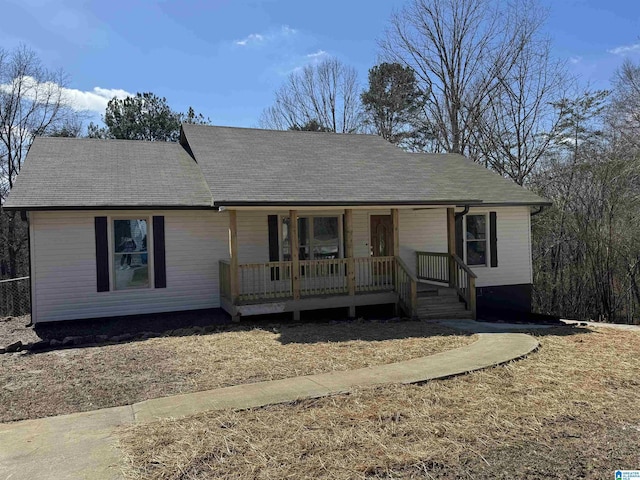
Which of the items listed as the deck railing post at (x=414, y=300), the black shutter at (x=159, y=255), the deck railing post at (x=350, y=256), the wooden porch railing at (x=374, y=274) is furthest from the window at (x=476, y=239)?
the black shutter at (x=159, y=255)

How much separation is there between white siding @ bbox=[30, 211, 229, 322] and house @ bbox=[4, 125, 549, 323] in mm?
25

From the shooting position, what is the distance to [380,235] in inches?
530

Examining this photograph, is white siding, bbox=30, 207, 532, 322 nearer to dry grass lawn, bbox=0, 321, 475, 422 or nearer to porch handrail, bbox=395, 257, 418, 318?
porch handrail, bbox=395, 257, 418, 318

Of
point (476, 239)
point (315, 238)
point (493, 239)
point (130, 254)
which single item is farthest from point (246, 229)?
point (493, 239)

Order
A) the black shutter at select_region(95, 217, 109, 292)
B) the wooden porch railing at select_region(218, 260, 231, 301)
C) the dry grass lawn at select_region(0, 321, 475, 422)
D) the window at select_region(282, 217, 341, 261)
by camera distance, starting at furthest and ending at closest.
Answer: the window at select_region(282, 217, 341, 261) < the wooden porch railing at select_region(218, 260, 231, 301) < the black shutter at select_region(95, 217, 109, 292) < the dry grass lawn at select_region(0, 321, 475, 422)

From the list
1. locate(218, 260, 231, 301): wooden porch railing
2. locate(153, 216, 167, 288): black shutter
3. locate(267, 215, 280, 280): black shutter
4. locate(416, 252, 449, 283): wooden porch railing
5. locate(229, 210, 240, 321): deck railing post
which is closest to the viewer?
locate(229, 210, 240, 321): deck railing post

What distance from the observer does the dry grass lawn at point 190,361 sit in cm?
567

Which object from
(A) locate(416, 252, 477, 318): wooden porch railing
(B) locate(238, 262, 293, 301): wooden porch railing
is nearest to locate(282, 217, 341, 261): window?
(B) locate(238, 262, 293, 301): wooden porch railing

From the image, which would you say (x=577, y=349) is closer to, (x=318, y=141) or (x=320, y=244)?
(x=320, y=244)

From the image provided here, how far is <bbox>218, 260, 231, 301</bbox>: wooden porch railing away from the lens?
1072 centimetres

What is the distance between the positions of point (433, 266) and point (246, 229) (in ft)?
17.0

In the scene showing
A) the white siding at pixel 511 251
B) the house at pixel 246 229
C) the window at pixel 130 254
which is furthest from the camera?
→ the white siding at pixel 511 251

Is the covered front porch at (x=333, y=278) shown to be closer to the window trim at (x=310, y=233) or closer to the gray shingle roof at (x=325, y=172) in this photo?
the window trim at (x=310, y=233)

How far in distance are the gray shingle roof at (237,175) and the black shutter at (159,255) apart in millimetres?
676
